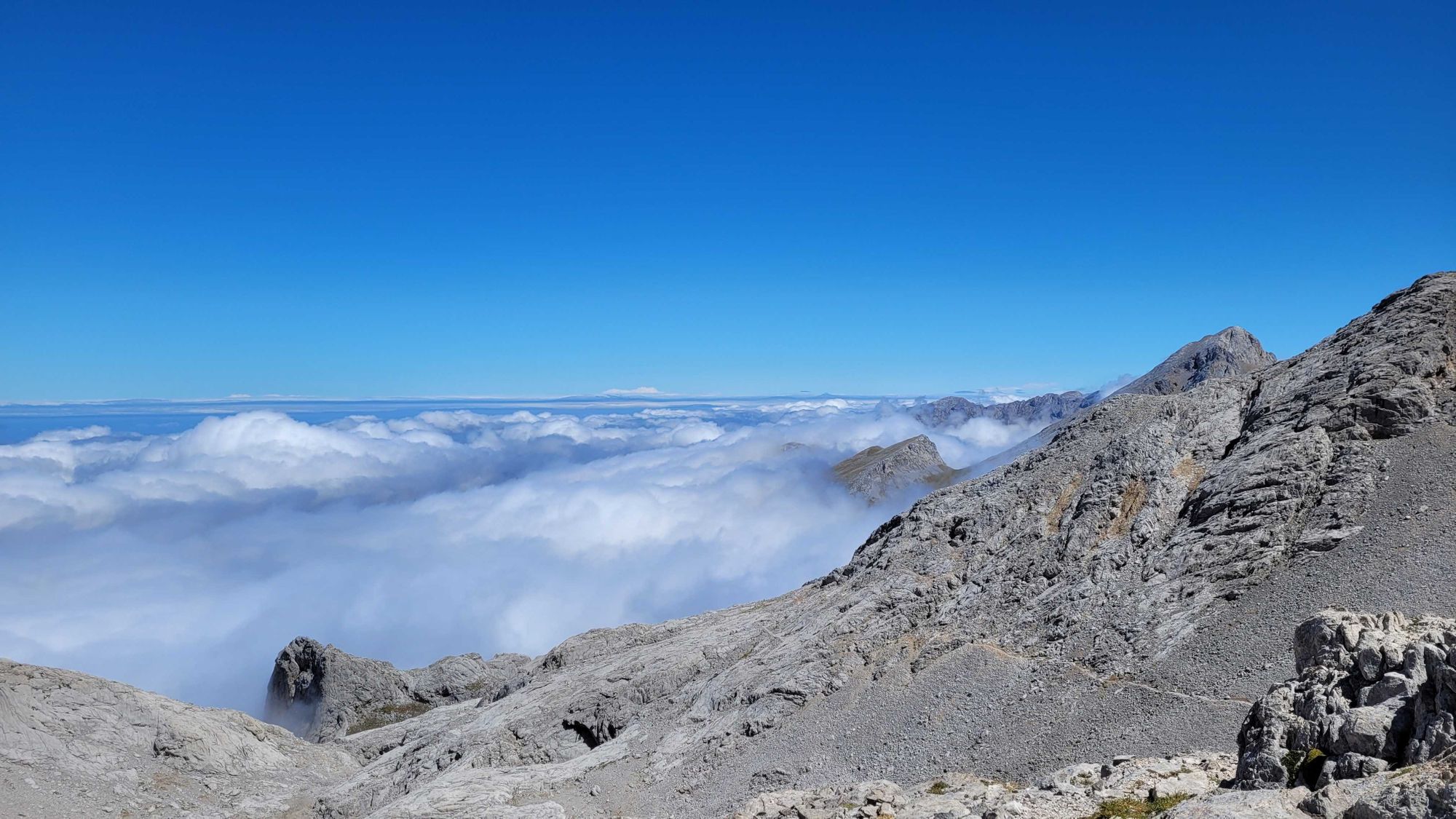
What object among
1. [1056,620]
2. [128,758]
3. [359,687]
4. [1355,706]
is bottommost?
[359,687]

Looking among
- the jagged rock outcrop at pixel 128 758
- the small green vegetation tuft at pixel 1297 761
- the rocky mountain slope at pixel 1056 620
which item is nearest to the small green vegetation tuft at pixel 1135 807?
the small green vegetation tuft at pixel 1297 761

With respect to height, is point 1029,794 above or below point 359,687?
above

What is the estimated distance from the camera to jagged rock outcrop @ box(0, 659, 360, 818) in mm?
56250

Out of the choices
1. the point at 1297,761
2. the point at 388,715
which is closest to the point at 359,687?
the point at 388,715

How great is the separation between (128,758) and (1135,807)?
70.0 meters

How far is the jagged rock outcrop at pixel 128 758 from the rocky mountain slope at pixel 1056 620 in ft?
23.0

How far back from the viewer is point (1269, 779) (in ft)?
71.8

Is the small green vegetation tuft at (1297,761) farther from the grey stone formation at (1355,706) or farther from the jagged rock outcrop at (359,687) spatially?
the jagged rock outcrop at (359,687)

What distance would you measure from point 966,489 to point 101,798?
68.8 meters

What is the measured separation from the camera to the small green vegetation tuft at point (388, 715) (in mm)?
106750

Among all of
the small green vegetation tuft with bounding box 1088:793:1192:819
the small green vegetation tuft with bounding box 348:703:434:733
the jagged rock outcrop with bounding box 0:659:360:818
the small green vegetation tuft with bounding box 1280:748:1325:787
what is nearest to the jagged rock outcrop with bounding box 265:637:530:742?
the small green vegetation tuft with bounding box 348:703:434:733

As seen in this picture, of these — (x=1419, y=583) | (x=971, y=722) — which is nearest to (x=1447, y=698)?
(x=1419, y=583)

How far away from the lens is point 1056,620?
1918 inches

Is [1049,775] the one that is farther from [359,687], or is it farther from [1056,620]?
[359,687]
